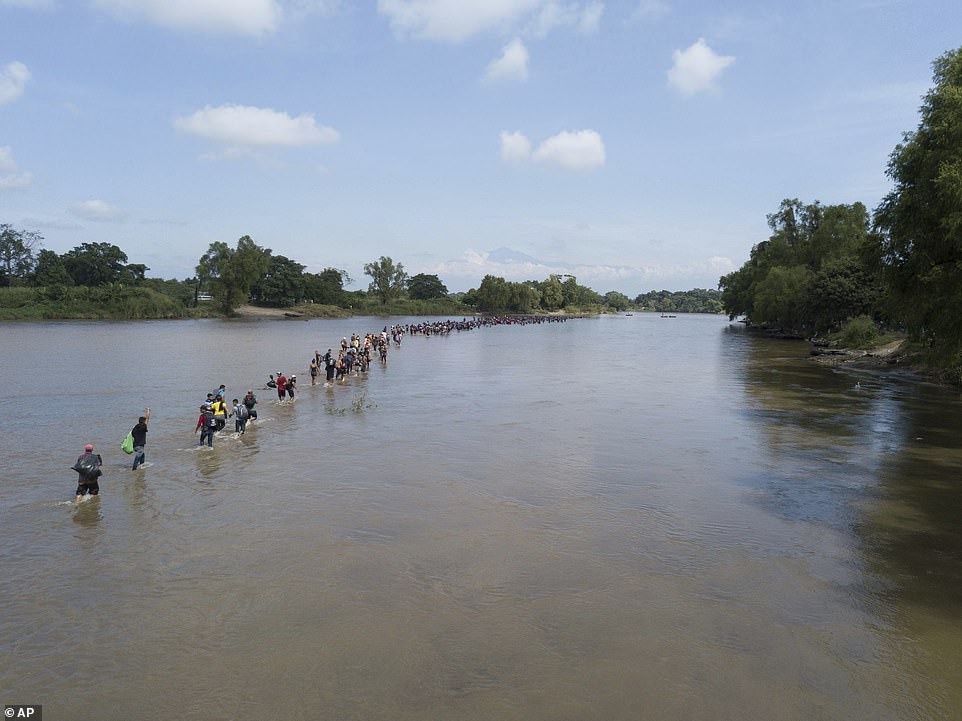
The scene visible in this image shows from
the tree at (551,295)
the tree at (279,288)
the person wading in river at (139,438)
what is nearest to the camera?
the person wading in river at (139,438)

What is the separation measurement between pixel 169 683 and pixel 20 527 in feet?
21.9

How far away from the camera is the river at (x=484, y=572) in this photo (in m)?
7.06

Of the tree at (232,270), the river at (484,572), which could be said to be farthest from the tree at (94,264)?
the river at (484,572)

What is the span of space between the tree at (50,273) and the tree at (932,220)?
423ft

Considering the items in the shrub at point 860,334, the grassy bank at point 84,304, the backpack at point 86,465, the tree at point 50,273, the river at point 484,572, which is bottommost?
the river at point 484,572

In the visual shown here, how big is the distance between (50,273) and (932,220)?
135225 millimetres

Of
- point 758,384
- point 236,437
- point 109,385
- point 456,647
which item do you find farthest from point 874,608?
point 109,385

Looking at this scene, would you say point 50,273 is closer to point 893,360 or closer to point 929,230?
point 893,360

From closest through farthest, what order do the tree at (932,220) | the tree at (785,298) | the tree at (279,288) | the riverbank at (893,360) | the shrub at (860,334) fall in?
the tree at (932,220), the riverbank at (893,360), the shrub at (860,334), the tree at (785,298), the tree at (279,288)

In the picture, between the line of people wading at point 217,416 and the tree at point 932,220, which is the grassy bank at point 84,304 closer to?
the line of people wading at point 217,416

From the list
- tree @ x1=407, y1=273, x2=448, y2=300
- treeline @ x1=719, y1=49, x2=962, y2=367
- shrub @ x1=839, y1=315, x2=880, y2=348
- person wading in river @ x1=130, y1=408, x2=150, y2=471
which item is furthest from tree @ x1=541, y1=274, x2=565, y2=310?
person wading in river @ x1=130, y1=408, x2=150, y2=471

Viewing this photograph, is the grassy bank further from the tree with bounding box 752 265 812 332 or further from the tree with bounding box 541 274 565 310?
the tree with bounding box 541 274 565 310

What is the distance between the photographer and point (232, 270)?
387ft

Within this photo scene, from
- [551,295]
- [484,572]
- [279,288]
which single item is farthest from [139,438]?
[551,295]
